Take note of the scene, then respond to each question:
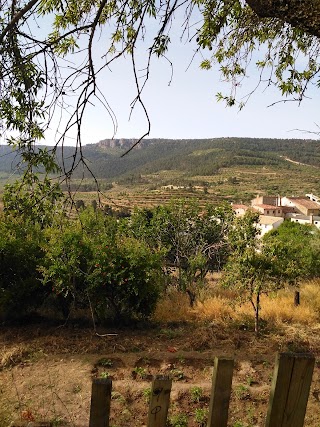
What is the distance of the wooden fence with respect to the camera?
1.17 m

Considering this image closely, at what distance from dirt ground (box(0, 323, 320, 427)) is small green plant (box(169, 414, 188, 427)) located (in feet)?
0.04

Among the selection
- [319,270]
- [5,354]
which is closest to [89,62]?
[5,354]

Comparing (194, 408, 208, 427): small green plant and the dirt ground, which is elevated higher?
(194, 408, 208, 427): small green plant

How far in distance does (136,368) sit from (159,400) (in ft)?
14.7

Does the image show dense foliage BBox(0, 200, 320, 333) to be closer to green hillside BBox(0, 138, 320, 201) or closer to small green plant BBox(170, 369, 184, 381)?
small green plant BBox(170, 369, 184, 381)

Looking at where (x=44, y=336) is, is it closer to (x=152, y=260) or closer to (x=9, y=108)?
(x=152, y=260)

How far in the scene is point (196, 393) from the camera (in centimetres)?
457

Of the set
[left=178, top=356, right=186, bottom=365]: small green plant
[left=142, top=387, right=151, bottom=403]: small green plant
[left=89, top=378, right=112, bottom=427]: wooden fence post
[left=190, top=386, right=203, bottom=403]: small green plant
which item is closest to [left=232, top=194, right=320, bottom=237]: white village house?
[left=178, top=356, right=186, bottom=365]: small green plant

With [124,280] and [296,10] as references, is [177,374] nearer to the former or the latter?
[124,280]

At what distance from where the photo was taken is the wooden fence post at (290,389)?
1.17 m

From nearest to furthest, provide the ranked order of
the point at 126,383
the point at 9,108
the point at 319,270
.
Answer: the point at 9,108
the point at 126,383
the point at 319,270

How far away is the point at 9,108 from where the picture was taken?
7.83ft

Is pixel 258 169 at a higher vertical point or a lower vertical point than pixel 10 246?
higher

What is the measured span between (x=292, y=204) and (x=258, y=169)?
1812 inches
